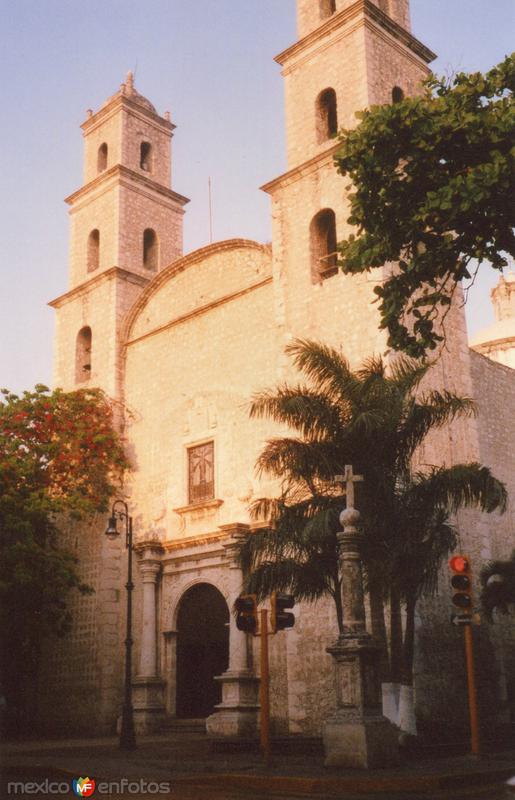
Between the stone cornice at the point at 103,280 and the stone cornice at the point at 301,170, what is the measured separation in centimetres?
571

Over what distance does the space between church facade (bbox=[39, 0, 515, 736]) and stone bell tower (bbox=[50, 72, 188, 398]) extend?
0.96 metres

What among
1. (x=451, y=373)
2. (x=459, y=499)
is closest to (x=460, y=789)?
(x=459, y=499)

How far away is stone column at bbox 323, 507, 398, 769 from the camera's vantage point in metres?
10.7

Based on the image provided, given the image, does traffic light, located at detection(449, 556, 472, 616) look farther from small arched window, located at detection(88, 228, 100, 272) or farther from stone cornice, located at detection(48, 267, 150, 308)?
small arched window, located at detection(88, 228, 100, 272)

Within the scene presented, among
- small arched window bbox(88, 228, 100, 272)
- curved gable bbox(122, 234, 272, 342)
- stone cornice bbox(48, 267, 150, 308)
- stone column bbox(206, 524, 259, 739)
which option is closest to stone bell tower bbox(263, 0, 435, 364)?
curved gable bbox(122, 234, 272, 342)

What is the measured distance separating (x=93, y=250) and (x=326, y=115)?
9150mm

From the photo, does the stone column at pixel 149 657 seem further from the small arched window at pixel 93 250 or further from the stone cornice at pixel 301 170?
the small arched window at pixel 93 250

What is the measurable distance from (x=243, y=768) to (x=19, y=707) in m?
13.5

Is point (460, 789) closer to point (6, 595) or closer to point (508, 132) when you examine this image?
point (508, 132)

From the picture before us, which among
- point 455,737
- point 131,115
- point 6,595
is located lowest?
point 455,737

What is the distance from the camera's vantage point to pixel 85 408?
75.2ft

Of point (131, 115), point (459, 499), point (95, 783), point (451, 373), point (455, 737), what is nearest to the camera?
point (95, 783)

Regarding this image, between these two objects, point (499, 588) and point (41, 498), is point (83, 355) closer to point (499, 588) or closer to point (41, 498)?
point (41, 498)

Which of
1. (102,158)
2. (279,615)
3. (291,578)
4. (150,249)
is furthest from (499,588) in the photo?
(102,158)
